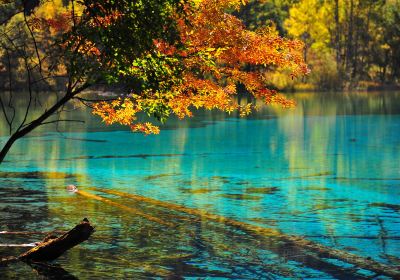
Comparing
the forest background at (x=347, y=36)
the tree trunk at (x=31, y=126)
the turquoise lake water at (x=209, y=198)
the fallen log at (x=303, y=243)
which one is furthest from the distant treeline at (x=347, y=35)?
the tree trunk at (x=31, y=126)

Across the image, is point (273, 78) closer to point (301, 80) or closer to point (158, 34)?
point (301, 80)

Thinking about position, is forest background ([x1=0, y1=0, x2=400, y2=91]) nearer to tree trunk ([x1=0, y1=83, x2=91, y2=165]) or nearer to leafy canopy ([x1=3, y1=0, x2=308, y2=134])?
leafy canopy ([x1=3, y1=0, x2=308, y2=134])

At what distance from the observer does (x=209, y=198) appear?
2589 centimetres

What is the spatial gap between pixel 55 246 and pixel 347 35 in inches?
5075

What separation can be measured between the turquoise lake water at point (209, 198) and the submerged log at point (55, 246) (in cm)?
33

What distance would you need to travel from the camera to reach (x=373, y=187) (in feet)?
93.2

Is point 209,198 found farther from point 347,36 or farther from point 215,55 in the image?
point 347,36

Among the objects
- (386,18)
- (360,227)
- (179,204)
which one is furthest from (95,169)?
(386,18)

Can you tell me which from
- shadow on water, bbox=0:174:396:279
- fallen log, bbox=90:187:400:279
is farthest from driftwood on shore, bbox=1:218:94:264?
fallen log, bbox=90:187:400:279

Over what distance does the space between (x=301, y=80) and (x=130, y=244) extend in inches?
4243

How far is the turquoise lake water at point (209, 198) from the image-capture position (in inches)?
679

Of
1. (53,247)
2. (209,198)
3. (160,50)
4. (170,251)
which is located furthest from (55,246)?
(209,198)


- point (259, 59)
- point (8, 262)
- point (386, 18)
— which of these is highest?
point (386, 18)

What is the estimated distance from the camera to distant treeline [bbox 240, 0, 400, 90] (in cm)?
12912
